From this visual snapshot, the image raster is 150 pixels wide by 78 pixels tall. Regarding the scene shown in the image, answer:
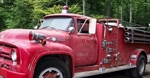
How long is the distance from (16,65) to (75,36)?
6.30 ft

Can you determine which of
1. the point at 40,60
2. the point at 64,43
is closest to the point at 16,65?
the point at 40,60

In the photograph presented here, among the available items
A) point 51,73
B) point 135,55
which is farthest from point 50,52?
point 135,55

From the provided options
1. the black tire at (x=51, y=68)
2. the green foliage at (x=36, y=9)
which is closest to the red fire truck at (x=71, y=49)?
the black tire at (x=51, y=68)

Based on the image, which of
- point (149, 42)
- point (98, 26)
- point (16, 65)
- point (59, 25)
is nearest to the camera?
point (16, 65)

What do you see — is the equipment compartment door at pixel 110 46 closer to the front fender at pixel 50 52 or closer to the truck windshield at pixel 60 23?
the truck windshield at pixel 60 23

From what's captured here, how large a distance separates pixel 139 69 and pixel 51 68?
4.64 metres

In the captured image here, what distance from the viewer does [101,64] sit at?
23.0 feet

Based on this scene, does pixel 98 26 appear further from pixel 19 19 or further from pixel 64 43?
pixel 19 19

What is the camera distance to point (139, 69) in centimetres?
870

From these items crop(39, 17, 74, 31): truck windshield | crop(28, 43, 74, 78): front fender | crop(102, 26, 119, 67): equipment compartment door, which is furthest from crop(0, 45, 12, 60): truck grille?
crop(102, 26, 119, 67): equipment compartment door

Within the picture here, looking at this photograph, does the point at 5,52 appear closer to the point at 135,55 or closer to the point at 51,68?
the point at 51,68

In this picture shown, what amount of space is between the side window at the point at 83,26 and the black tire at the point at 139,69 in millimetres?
2908

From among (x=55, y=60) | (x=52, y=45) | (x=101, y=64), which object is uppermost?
(x=52, y=45)

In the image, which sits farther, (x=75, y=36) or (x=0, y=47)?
(x=75, y=36)
